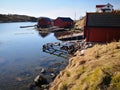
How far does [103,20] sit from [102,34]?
2.15 m

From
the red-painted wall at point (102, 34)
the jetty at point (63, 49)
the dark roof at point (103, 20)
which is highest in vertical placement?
the dark roof at point (103, 20)

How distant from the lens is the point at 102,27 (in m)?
29.5

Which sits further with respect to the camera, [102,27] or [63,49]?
[63,49]

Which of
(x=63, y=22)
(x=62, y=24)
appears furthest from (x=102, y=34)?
(x=62, y=24)

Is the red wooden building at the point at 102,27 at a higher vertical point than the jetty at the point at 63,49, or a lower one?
higher

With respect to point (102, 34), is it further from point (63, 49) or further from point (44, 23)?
point (44, 23)

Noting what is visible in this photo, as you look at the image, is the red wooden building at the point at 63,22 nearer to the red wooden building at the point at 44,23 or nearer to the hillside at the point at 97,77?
the red wooden building at the point at 44,23

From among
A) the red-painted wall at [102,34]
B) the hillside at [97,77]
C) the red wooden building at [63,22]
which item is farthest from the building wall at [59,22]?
the hillside at [97,77]

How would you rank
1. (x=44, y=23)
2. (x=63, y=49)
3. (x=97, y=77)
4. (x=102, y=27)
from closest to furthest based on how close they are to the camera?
1. (x=97, y=77)
2. (x=102, y=27)
3. (x=63, y=49)
4. (x=44, y=23)

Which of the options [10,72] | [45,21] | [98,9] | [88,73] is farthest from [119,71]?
[45,21]

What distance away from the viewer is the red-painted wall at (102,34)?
2917 cm

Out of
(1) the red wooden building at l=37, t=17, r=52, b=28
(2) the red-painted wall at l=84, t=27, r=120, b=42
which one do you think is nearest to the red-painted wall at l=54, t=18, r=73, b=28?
(1) the red wooden building at l=37, t=17, r=52, b=28

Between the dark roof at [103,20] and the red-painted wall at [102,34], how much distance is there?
0.58m

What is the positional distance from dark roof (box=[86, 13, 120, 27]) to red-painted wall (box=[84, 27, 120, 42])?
0.58 metres
